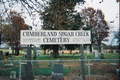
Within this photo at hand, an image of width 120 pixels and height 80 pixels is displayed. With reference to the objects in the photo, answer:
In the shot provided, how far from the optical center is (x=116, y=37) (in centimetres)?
2997

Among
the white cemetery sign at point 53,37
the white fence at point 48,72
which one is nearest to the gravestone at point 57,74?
the white fence at point 48,72

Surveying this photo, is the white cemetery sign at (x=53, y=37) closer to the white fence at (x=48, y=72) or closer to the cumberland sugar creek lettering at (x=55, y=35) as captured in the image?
the cumberland sugar creek lettering at (x=55, y=35)

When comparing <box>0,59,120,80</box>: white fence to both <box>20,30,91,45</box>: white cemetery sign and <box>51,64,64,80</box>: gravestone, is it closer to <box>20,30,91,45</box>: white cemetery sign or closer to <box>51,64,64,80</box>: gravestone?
<box>51,64,64,80</box>: gravestone

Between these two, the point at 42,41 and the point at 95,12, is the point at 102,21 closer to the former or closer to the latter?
the point at 95,12

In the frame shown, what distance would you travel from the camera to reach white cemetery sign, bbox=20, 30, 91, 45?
568cm

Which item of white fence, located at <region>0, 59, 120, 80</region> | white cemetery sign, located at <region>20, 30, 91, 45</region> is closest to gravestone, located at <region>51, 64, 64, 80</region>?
white fence, located at <region>0, 59, 120, 80</region>

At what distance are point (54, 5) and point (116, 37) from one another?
2614 centimetres

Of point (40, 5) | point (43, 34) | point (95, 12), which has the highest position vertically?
point (95, 12)

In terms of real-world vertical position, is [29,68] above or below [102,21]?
below

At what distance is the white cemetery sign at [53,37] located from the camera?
18.6 feet

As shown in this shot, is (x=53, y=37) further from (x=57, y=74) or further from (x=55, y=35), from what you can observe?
(x=57, y=74)

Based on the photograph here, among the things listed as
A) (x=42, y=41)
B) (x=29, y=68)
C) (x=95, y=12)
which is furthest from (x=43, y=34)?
(x=95, y=12)

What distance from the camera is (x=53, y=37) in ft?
19.2

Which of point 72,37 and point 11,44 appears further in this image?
point 11,44
